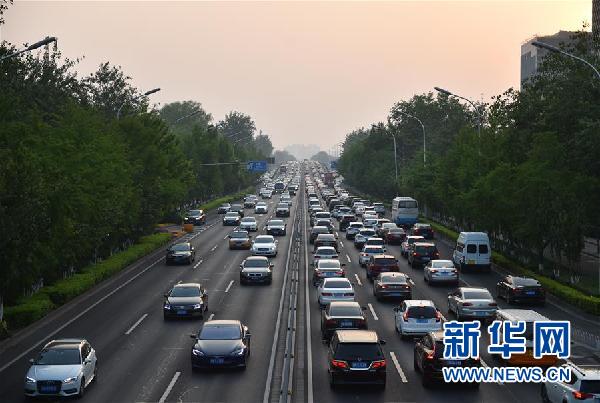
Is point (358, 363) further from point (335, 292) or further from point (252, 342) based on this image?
point (335, 292)

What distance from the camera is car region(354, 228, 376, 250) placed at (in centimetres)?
6725

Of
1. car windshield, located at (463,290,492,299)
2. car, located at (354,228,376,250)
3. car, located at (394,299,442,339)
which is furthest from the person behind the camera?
car, located at (354,228,376,250)

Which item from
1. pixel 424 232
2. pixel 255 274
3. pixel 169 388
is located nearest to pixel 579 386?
pixel 169 388

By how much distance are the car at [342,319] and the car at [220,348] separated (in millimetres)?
4049

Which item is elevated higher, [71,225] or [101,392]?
[71,225]

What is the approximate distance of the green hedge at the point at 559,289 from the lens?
36.8 metres

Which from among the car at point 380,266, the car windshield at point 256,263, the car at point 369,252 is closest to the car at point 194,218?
the car at point 369,252

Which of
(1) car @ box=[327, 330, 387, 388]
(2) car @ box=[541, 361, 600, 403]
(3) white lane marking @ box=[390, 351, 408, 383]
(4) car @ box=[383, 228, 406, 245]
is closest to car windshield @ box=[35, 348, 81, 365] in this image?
(1) car @ box=[327, 330, 387, 388]

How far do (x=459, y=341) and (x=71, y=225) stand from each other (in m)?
23.2

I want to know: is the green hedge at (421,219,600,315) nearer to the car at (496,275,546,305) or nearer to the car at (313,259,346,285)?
the car at (496,275,546,305)

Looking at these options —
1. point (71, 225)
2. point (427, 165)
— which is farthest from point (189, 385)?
point (427, 165)

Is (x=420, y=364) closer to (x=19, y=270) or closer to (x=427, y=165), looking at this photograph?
(x=19, y=270)

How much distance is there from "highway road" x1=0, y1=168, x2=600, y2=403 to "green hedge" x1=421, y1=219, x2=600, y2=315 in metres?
0.61

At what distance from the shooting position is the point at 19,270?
3297 cm
